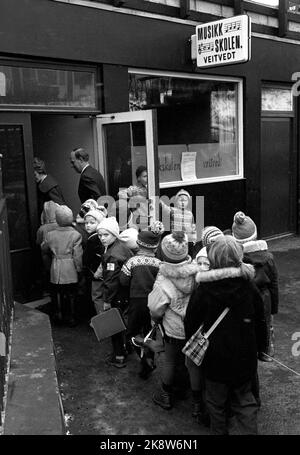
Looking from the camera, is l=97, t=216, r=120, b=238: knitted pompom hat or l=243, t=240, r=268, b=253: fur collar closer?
l=243, t=240, r=268, b=253: fur collar

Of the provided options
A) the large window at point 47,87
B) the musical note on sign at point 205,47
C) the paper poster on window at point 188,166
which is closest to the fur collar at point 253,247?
the large window at point 47,87

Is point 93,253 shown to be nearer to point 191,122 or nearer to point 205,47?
point 205,47

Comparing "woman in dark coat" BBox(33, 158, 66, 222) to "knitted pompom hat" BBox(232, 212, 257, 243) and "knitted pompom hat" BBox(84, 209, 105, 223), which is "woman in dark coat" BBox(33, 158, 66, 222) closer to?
"knitted pompom hat" BBox(84, 209, 105, 223)

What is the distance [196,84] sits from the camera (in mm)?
8711

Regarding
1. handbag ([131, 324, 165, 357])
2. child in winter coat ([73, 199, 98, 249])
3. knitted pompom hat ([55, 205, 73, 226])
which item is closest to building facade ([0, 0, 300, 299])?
child in winter coat ([73, 199, 98, 249])

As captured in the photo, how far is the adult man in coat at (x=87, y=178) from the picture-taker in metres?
6.44

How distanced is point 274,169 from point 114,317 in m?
6.75

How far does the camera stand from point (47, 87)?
6.45 meters

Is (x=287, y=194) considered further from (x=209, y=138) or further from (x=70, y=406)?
(x=70, y=406)

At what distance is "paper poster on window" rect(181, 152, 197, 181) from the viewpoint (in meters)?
8.65

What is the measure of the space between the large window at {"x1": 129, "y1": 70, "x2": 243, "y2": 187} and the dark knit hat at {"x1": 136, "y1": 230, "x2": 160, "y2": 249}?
3.71 meters

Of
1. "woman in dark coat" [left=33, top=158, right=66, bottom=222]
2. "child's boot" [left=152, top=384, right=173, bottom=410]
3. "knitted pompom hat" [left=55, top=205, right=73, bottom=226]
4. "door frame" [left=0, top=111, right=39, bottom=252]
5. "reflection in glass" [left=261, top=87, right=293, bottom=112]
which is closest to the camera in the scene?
"child's boot" [left=152, top=384, right=173, bottom=410]
